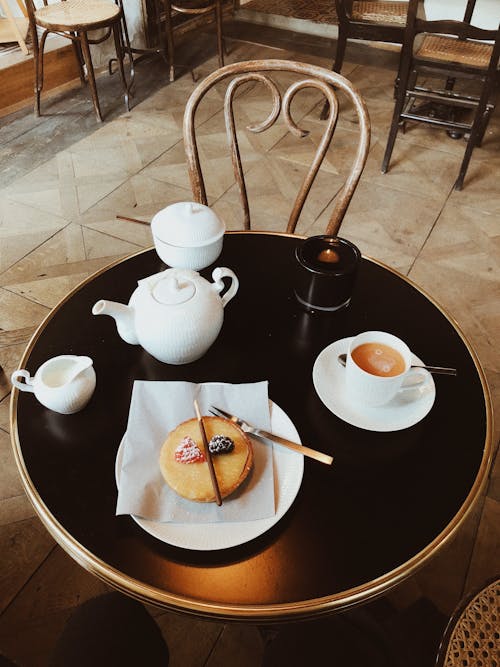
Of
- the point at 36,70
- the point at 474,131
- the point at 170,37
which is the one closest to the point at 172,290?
the point at 474,131

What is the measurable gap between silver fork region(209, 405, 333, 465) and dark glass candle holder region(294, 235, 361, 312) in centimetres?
26

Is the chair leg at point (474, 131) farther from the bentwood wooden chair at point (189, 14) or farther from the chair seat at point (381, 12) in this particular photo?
the bentwood wooden chair at point (189, 14)

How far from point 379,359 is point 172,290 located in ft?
0.99

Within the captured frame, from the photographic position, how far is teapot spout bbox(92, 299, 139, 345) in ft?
2.22

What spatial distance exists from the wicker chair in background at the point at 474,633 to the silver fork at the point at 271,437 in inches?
12.0

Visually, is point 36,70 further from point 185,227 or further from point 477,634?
point 477,634

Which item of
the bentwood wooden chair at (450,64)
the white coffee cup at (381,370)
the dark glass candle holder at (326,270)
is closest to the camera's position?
the white coffee cup at (381,370)

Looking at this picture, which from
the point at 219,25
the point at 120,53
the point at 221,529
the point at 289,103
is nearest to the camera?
the point at 221,529

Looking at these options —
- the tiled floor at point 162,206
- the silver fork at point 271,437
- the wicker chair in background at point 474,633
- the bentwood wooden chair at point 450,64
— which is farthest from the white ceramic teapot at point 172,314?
the bentwood wooden chair at point 450,64

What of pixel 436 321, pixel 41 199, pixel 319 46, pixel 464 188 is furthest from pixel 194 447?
pixel 319 46

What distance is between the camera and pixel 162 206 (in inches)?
84.4

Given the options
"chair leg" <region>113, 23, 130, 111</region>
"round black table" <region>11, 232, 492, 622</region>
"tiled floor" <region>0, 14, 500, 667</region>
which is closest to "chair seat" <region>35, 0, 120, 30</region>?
"chair leg" <region>113, 23, 130, 111</region>

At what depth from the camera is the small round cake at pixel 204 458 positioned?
0.59 metres

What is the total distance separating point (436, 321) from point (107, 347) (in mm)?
541
